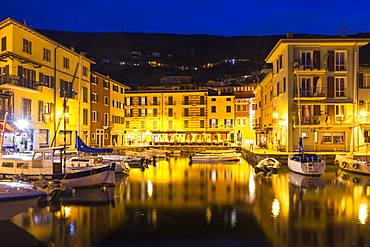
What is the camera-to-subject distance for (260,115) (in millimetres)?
78562

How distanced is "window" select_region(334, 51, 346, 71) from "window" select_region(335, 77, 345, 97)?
1266mm

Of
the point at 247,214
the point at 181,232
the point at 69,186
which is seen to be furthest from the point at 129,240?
the point at 69,186

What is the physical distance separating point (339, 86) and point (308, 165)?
17804 millimetres

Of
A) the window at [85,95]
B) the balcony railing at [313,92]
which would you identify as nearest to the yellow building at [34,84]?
the window at [85,95]

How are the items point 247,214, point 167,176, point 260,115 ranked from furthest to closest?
1. point 260,115
2. point 167,176
3. point 247,214

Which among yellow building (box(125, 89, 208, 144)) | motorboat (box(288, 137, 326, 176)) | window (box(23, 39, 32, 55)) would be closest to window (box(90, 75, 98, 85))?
window (box(23, 39, 32, 55))

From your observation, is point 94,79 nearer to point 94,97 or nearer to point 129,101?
point 94,97

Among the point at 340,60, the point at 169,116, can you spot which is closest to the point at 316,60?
the point at 340,60

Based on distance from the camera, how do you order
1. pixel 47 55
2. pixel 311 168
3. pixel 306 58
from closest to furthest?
pixel 311 168 → pixel 47 55 → pixel 306 58

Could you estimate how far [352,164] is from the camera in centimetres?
4159

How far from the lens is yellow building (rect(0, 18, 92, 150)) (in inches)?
1583

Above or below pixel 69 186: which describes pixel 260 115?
above

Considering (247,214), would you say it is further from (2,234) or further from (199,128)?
(199,128)

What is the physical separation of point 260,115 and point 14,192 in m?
64.0
